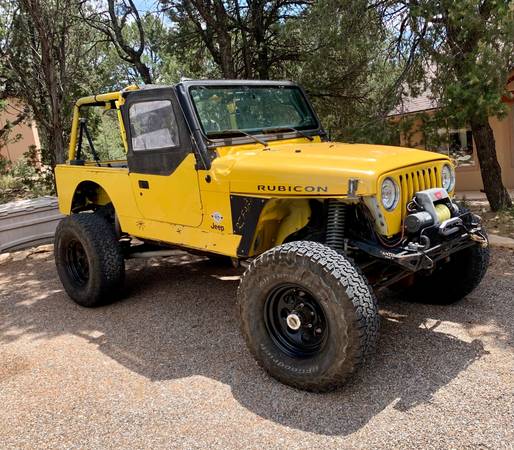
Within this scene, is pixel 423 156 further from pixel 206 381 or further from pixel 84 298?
pixel 84 298

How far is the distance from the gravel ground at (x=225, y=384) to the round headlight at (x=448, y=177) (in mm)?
1116

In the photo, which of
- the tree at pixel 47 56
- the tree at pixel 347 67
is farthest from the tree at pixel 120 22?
the tree at pixel 347 67

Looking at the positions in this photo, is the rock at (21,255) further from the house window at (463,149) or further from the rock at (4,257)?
the house window at (463,149)

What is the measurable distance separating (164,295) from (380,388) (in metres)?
2.86

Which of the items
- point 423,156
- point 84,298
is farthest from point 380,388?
point 84,298

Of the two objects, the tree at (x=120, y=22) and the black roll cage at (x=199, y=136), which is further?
the tree at (x=120, y=22)

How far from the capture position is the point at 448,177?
4.01m

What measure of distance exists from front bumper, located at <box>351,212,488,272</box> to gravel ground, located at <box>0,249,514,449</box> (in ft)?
2.42

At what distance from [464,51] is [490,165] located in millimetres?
2110

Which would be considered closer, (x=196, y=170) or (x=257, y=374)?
(x=257, y=374)

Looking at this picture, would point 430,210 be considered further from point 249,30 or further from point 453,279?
point 249,30

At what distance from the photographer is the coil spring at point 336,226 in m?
3.54

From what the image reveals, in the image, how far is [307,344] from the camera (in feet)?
11.5

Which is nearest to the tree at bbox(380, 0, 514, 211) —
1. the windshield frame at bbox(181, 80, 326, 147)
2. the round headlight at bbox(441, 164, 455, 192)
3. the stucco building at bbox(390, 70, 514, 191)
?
the windshield frame at bbox(181, 80, 326, 147)
